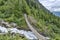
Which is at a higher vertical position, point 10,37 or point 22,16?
point 22,16

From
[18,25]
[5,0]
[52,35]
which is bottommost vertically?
[52,35]

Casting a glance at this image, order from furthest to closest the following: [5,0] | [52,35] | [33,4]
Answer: [33,4], [5,0], [52,35]

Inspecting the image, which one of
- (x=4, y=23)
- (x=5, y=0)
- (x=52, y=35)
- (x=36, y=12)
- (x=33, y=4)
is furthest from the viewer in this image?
(x=33, y=4)

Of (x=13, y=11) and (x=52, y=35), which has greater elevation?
(x=13, y=11)

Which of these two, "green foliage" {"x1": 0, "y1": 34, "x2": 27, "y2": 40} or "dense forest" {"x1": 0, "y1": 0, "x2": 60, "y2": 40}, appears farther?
"dense forest" {"x1": 0, "y1": 0, "x2": 60, "y2": 40}

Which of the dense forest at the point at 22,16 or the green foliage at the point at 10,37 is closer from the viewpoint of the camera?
the green foliage at the point at 10,37

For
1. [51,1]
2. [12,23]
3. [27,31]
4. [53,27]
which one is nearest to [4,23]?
[12,23]

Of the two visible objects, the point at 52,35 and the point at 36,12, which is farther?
the point at 36,12

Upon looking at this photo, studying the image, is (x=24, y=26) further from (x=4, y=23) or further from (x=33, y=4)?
(x=33, y=4)

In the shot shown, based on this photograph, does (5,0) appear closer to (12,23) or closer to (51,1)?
(12,23)

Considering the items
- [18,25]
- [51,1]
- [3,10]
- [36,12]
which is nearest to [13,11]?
[3,10]

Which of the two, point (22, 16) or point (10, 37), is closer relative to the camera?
point (10, 37)
